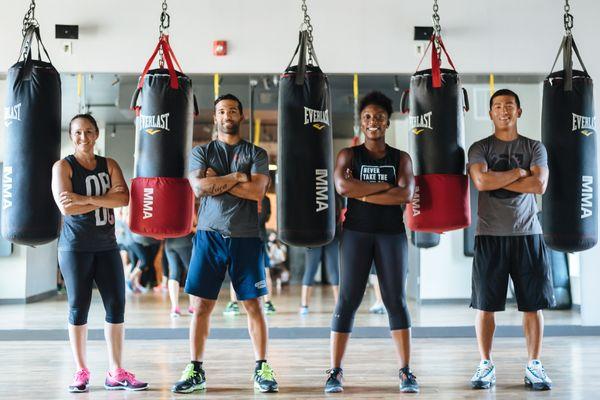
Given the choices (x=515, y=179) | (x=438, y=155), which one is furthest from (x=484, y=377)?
(x=438, y=155)

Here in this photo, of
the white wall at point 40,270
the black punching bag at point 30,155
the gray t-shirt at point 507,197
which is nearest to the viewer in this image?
the black punching bag at point 30,155

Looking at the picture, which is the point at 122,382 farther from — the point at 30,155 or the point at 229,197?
the point at 30,155

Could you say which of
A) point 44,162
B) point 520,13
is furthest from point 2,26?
point 520,13

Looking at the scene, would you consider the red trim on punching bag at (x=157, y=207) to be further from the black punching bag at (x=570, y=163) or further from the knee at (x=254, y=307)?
the black punching bag at (x=570, y=163)

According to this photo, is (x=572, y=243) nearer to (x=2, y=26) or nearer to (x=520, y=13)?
(x=520, y=13)

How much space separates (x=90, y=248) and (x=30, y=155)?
54cm

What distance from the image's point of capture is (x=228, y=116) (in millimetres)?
3275

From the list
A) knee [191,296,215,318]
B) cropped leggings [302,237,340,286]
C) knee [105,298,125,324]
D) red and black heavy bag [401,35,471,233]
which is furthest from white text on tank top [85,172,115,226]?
cropped leggings [302,237,340,286]

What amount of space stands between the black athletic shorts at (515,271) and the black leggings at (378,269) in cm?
45

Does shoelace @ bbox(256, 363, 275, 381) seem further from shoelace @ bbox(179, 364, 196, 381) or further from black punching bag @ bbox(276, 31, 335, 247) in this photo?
black punching bag @ bbox(276, 31, 335, 247)

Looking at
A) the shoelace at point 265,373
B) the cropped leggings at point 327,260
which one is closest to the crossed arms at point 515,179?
the shoelace at point 265,373

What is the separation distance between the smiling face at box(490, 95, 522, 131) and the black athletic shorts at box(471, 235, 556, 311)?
0.59 metres

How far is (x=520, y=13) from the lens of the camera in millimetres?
5059

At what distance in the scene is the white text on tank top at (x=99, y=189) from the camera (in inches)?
130
